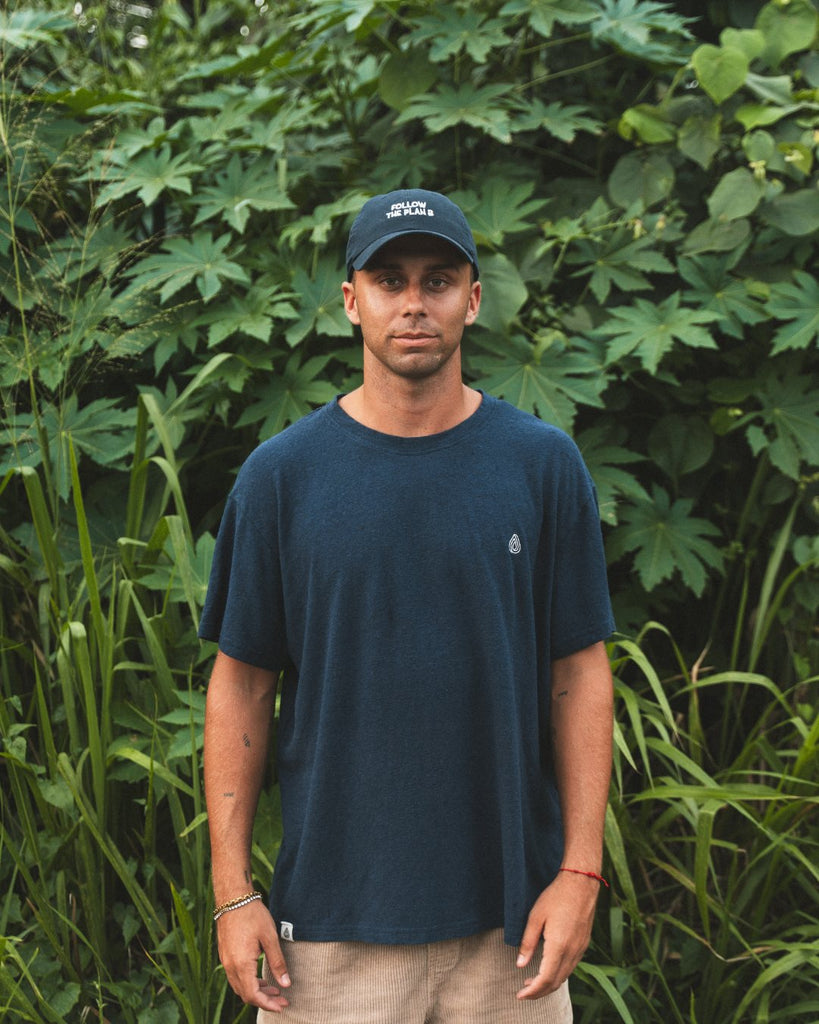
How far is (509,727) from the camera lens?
4.82 feet

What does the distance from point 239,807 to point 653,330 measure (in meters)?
1.73

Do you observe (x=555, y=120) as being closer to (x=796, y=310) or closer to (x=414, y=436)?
(x=796, y=310)

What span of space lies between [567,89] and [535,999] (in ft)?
9.06

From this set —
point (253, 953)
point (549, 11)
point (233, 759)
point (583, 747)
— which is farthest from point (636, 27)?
point (253, 953)

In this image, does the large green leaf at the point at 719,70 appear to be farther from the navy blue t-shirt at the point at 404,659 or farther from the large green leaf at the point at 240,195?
the navy blue t-shirt at the point at 404,659

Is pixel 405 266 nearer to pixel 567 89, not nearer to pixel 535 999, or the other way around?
pixel 535 999

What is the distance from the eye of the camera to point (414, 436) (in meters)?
1.52

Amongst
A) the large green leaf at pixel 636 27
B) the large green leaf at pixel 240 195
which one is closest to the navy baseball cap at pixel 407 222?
the large green leaf at pixel 240 195

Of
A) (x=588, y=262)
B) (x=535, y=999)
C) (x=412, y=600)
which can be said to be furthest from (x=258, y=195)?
(x=535, y=999)

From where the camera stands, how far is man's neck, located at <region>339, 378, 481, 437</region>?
1511 mm

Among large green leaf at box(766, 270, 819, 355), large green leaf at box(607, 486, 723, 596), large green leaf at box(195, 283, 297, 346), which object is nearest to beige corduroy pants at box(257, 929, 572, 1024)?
large green leaf at box(607, 486, 723, 596)

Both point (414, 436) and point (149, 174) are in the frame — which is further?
point (149, 174)

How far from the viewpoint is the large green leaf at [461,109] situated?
282cm

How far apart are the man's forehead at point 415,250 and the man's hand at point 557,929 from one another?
93cm
